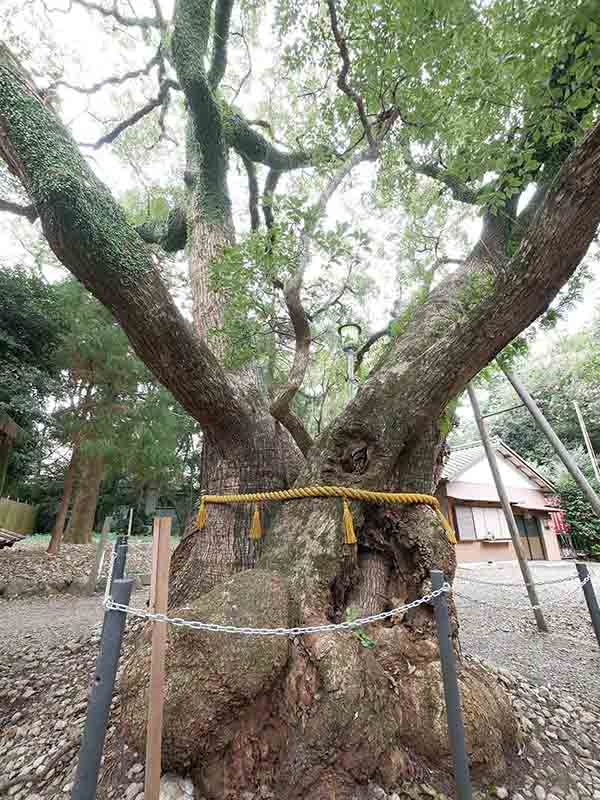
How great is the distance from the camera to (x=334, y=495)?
203 centimetres

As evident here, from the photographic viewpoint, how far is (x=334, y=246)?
2449mm

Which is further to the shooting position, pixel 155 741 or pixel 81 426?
pixel 81 426

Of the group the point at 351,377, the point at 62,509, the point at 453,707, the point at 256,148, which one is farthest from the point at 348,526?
the point at 62,509

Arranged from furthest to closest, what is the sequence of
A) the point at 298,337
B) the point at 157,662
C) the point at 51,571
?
1. the point at 51,571
2. the point at 298,337
3. the point at 157,662

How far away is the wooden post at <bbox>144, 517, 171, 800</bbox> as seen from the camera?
3.79 ft

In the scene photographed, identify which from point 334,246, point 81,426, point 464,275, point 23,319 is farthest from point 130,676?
point 23,319

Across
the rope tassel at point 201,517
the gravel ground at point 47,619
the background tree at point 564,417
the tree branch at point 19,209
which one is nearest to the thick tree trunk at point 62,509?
the gravel ground at point 47,619

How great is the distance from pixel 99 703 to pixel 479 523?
1252 centimetres

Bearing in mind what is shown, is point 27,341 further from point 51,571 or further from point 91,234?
point 91,234

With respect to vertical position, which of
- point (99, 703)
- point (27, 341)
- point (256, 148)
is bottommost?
point (99, 703)

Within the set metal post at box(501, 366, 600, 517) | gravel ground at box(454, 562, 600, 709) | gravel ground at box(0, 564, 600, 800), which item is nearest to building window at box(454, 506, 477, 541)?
gravel ground at box(454, 562, 600, 709)

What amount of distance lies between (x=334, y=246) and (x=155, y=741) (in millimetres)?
2521

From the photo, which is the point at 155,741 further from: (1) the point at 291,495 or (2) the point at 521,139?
(2) the point at 521,139

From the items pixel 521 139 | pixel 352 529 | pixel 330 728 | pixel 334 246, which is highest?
pixel 521 139
